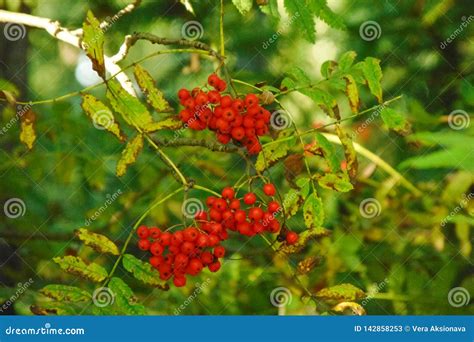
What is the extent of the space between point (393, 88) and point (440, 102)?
18 cm

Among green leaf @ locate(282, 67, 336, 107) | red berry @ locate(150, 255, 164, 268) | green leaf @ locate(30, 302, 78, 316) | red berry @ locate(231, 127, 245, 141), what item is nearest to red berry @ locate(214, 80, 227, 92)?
red berry @ locate(231, 127, 245, 141)

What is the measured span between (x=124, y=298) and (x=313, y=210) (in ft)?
1.95

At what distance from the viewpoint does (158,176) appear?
9.00 ft

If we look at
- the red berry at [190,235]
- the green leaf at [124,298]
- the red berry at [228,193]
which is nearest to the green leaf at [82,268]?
the green leaf at [124,298]

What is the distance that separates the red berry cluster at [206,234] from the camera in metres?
2.13

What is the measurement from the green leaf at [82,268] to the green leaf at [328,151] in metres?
0.71

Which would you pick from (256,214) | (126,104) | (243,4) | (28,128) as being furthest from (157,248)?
(243,4)

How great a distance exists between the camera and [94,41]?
204 centimetres

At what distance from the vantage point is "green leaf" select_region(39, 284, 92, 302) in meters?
2.32

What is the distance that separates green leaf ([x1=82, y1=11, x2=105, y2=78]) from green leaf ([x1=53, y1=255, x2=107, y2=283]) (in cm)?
56

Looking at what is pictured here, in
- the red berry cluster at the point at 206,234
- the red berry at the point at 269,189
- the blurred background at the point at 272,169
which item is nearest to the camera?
the red berry cluster at the point at 206,234

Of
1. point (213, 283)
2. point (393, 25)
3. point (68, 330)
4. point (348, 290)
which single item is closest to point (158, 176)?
point (213, 283)

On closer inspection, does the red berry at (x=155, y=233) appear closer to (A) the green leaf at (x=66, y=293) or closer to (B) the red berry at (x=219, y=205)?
(B) the red berry at (x=219, y=205)

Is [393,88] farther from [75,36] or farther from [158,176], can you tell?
[75,36]
